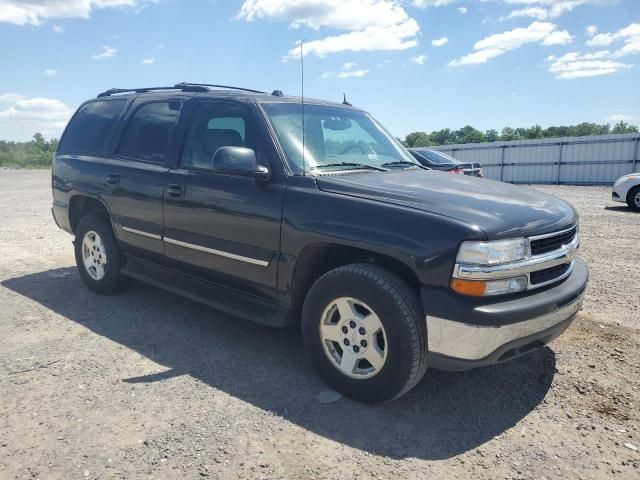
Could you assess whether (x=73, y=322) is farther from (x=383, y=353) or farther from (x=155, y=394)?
(x=383, y=353)

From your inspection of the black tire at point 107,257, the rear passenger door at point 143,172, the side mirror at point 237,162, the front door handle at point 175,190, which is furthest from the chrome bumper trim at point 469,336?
the black tire at point 107,257

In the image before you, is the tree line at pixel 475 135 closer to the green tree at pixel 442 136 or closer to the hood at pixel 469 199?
the green tree at pixel 442 136

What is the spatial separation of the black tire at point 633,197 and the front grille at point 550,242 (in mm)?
11026

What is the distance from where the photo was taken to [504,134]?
90.7m

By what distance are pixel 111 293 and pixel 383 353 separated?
337cm

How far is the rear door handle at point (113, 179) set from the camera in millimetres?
4820

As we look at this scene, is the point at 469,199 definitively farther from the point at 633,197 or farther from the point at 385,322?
the point at 633,197

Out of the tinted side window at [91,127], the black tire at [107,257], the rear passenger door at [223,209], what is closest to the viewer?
the rear passenger door at [223,209]

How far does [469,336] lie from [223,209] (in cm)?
204

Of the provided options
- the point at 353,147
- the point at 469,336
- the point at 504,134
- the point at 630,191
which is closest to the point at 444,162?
the point at 630,191

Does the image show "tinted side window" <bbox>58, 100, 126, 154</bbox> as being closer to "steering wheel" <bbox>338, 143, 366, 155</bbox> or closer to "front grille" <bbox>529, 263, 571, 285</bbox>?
"steering wheel" <bbox>338, 143, 366, 155</bbox>

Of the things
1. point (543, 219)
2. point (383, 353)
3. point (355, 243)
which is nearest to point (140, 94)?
point (355, 243)

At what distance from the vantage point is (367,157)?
410 centimetres

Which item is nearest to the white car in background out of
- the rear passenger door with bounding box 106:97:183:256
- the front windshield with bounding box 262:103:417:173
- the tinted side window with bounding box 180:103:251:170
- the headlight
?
the front windshield with bounding box 262:103:417:173
